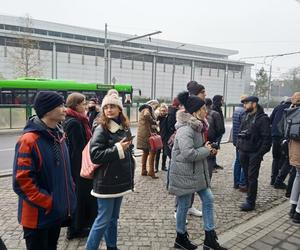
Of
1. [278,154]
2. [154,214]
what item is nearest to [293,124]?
[278,154]

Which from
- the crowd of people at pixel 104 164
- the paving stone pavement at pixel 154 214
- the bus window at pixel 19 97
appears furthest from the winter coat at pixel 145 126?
the bus window at pixel 19 97

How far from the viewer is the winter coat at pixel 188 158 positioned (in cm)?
395

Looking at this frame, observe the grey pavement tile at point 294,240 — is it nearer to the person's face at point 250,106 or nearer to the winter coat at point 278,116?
the person's face at point 250,106

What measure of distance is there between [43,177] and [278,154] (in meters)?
5.71

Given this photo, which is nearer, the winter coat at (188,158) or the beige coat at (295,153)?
the winter coat at (188,158)

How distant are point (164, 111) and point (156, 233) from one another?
397cm

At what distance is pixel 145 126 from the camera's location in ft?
26.4

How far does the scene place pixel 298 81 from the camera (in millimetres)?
54312

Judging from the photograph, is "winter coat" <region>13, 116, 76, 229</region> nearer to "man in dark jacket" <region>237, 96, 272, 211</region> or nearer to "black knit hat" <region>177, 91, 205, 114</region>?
"black knit hat" <region>177, 91, 205, 114</region>

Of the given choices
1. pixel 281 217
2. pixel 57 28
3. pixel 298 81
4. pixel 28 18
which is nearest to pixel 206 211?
pixel 281 217

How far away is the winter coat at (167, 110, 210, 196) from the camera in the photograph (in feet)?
12.9

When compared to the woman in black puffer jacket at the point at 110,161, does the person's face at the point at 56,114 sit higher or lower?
higher

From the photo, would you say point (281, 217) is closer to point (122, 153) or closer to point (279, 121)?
point (279, 121)

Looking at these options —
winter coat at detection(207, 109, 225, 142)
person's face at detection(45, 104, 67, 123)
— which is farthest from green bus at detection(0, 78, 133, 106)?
person's face at detection(45, 104, 67, 123)
